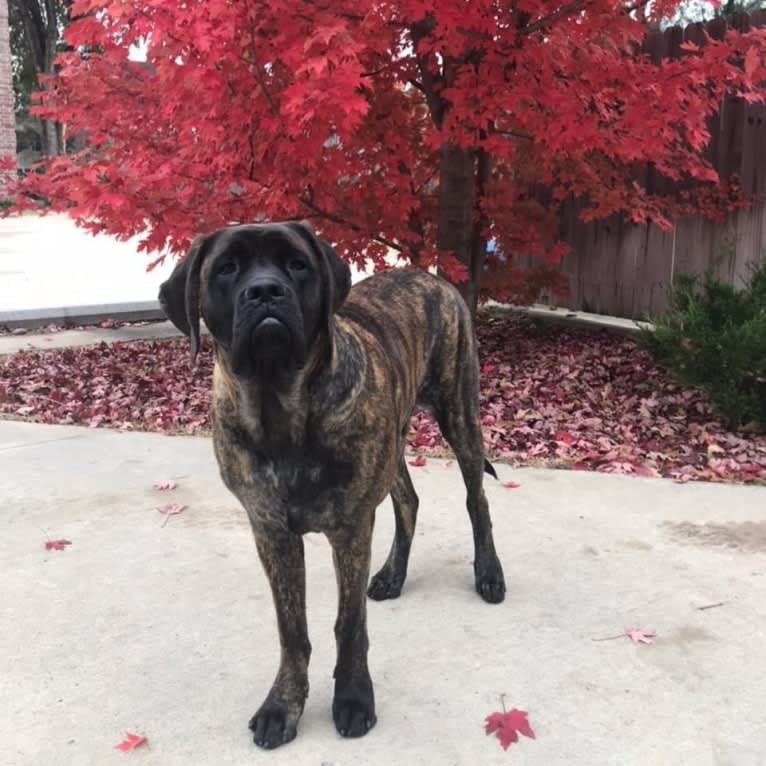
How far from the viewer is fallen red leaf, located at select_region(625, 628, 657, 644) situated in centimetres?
311

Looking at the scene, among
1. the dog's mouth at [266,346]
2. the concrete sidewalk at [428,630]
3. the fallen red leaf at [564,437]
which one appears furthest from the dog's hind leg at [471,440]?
the fallen red leaf at [564,437]

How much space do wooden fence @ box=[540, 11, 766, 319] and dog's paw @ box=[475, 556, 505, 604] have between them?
Answer: 5.04m

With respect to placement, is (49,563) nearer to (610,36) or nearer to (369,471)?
(369,471)

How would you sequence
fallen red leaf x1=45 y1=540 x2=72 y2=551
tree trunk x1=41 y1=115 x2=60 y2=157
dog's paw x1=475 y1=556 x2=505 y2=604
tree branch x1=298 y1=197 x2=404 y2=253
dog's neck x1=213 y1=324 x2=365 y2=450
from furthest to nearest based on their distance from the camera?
tree trunk x1=41 y1=115 x2=60 y2=157 < tree branch x1=298 y1=197 x2=404 y2=253 < fallen red leaf x1=45 y1=540 x2=72 y2=551 < dog's paw x1=475 y1=556 x2=505 y2=604 < dog's neck x1=213 y1=324 x2=365 y2=450

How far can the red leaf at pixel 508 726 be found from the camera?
2.55 metres

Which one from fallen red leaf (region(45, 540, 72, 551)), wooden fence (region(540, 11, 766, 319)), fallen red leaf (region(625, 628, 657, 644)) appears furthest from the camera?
wooden fence (region(540, 11, 766, 319))

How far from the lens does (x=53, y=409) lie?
6609 millimetres

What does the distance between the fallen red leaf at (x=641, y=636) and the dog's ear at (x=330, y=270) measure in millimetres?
1752

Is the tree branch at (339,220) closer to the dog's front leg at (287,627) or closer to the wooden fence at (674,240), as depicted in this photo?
the wooden fence at (674,240)

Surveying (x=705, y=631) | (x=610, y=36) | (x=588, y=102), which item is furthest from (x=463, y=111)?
(x=705, y=631)

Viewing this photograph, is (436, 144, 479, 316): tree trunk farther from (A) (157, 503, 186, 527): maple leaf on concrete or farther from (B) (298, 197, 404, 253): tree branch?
(A) (157, 503, 186, 527): maple leaf on concrete

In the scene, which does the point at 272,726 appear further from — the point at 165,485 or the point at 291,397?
the point at 165,485

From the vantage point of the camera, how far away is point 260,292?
2.14 metres

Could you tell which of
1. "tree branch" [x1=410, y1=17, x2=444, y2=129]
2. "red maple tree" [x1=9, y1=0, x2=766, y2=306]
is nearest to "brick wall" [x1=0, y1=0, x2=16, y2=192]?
"red maple tree" [x1=9, y1=0, x2=766, y2=306]
